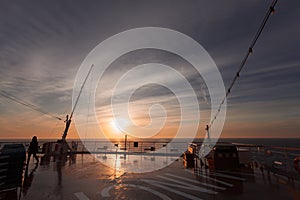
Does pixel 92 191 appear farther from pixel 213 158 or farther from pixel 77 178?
pixel 213 158

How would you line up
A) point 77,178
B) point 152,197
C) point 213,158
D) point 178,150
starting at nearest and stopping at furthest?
point 152,197 < point 77,178 < point 213,158 < point 178,150

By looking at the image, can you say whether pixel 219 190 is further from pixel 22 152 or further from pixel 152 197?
pixel 22 152

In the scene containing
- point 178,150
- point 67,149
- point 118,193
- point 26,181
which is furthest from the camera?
point 67,149

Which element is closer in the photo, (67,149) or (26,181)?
(26,181)

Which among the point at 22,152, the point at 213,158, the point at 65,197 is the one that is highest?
the point at 22,152

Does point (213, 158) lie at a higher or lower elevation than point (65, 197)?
higher

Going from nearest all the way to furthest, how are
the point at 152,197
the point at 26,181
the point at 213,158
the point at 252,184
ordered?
the point at 152,197, the point at 252,184, the point at 26,181, the point at 213,158

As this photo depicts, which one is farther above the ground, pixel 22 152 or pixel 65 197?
pixel 22 152

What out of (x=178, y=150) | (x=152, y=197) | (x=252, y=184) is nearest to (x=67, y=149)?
(x=178, y=150)

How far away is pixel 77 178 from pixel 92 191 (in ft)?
9.44

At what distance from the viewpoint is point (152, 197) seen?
6.45 m

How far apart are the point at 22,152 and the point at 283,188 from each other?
10641mm

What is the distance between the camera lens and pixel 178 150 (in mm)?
21219

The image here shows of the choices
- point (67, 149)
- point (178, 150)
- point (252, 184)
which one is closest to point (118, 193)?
point (252, 184)
